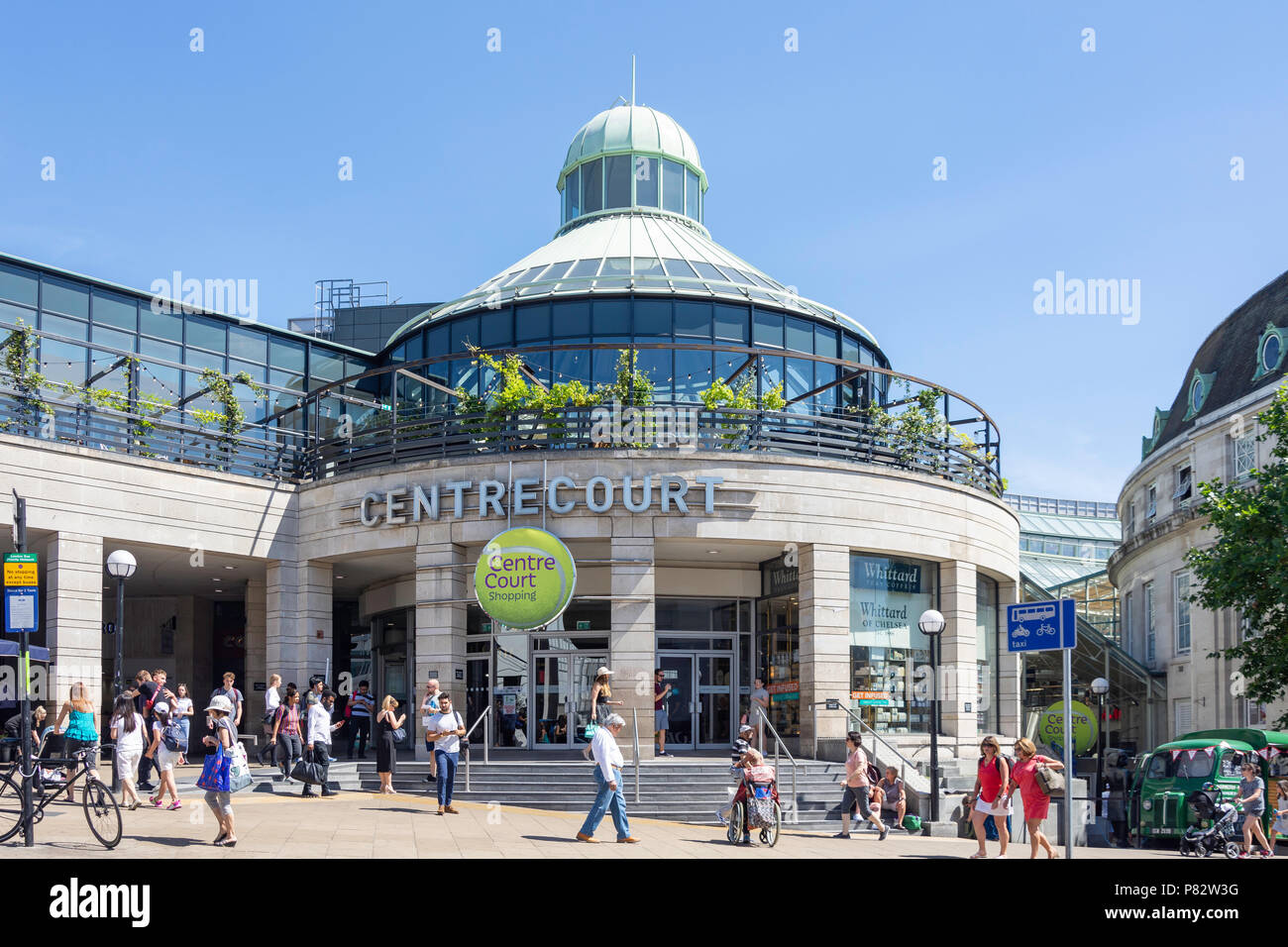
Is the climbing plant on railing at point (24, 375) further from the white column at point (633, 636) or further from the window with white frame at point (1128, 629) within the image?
the window with white frame at point (1128, 629)

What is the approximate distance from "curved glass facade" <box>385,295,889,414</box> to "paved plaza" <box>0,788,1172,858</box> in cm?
1447

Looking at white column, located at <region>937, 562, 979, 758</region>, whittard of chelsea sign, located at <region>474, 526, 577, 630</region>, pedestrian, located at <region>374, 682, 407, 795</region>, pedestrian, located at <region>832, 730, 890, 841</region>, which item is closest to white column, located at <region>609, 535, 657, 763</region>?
whittard of chelsea sign, located at <region>474, 526, 577, 630</region>

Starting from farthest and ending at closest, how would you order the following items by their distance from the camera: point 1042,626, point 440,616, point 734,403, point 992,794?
1. point 734,403
2. point 440,616
3. point 992,794
4. point 1042,626

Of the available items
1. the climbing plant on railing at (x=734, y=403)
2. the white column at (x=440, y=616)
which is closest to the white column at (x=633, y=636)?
the climbing plant on railing at (x=734, y=403)

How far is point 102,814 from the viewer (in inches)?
558

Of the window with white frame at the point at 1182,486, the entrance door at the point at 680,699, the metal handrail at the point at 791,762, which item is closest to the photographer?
the metal handrail at the point at 791,762

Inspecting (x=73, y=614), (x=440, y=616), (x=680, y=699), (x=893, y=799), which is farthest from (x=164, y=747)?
(x=680, y=699)

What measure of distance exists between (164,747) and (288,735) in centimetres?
330

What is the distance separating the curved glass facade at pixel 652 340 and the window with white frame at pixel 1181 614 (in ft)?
56.7

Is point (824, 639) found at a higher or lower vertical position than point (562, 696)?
higher

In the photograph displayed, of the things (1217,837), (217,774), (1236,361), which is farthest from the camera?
(1236,361)

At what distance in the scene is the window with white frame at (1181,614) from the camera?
45.7m

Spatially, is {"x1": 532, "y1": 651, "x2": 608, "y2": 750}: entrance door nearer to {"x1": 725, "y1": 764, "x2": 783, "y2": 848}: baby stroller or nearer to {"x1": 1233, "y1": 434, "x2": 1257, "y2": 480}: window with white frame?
{"x1": 725, "y1": 764, "x2": 783, "y2": 848}: baby stroller

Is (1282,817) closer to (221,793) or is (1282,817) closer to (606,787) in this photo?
(606,787)
